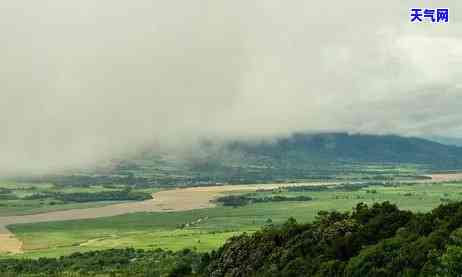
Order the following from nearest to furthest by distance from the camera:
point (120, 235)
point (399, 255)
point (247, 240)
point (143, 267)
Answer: point (399, 255) → point (247, 240) → point (143, 267) → point (120, 235)

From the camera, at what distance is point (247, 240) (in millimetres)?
83188

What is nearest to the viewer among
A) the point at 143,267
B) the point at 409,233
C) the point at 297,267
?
the point at 409,233

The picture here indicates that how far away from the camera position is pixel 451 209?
66.9 m

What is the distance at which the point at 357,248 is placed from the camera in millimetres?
68125

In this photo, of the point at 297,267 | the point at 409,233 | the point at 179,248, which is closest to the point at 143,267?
the point at 179,248

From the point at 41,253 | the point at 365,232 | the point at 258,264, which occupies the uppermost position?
the point at 365,232

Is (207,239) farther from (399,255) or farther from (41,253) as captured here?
(399,255)

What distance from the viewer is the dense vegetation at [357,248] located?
53.7 meters

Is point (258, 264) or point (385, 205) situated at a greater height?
point (385, 205)

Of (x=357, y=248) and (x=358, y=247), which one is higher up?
(x=358, y=247)

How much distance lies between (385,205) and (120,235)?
13145cm

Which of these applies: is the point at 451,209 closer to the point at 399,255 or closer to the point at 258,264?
the point at 399,255

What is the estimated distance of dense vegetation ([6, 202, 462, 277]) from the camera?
53.7 metres

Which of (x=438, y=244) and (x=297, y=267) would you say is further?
(x=297, y=267)
